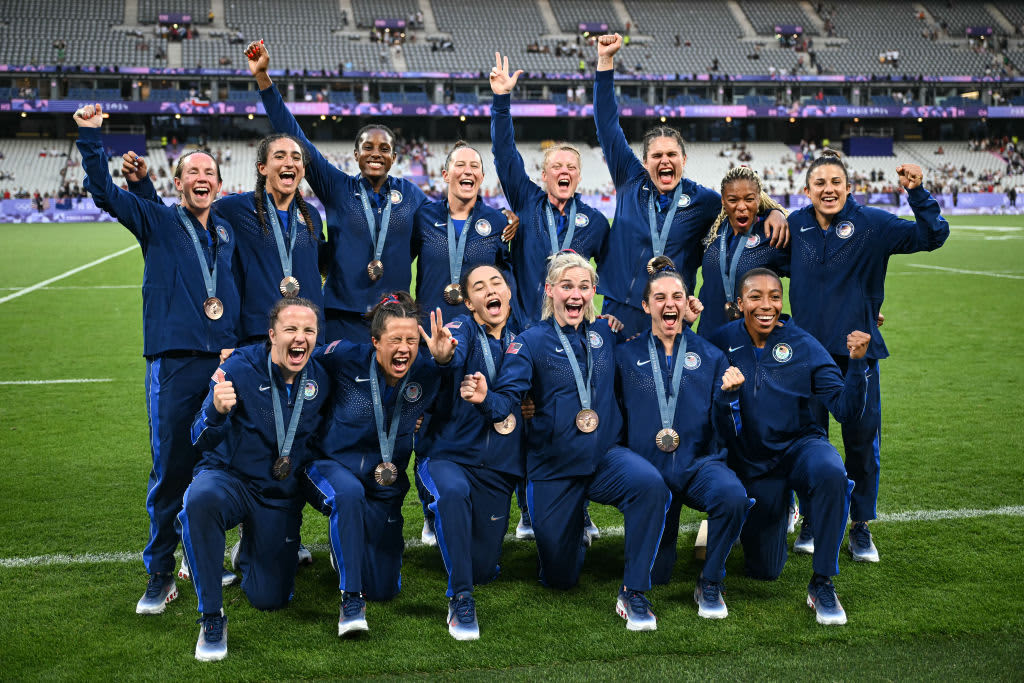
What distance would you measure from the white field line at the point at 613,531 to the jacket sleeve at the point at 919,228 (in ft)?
4.92

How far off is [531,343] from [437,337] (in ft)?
1.55

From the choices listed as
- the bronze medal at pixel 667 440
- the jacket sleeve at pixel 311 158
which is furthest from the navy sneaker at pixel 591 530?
the jacket sleeve at pixel 311 158

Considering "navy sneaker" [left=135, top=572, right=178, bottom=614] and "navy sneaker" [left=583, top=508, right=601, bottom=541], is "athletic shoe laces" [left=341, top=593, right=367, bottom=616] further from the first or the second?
"navy sneaker" [left=583, top=508, right=601, bottom=541]

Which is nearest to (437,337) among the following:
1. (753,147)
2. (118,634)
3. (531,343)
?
(531,343)

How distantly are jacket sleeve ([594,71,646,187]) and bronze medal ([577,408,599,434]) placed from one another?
1.66 meters

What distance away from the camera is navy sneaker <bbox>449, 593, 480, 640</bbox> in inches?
144

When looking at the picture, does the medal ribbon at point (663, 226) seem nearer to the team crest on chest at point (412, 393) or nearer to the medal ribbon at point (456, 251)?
the medal ribbon at point (456, 251)

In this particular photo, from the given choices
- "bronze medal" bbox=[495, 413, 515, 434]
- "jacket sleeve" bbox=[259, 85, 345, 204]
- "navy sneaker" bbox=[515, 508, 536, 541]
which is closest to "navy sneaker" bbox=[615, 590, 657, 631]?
"bronze medal" bbox=[495, 413, 515, 434]

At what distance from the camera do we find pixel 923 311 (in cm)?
1288

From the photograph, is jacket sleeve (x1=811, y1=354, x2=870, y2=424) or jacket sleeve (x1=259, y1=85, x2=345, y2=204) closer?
jacket sleeve (x1=811, y1=354, x2=870, y2=424)

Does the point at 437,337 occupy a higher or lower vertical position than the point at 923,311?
higher

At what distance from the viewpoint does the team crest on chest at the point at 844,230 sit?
454 cm

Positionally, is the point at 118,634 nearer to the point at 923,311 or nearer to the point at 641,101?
the point at 923,311

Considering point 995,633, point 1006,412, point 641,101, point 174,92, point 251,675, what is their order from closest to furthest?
→ point 251,675 < point 995,633 < point 1006,412 < point 174,92 < point 641,101
